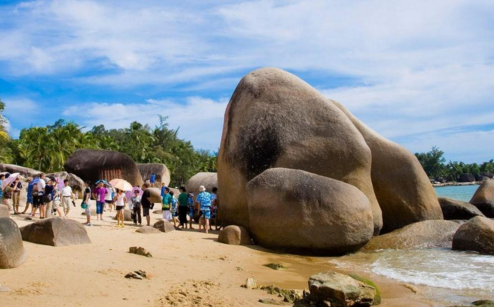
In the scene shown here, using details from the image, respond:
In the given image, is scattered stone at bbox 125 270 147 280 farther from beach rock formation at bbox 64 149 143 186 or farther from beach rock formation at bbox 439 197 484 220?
beach rock formation at bbox 64 149 143 186

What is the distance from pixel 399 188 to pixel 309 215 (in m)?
5.01

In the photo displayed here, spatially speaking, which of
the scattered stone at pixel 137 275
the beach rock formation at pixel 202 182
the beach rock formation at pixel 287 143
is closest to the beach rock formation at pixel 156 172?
the beach rock formation at pixel 202 182

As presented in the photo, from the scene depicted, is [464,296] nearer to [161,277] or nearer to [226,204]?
[161,277]

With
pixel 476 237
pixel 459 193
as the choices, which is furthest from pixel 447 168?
pixel 476 237

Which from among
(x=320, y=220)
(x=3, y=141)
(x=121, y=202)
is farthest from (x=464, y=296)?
(x=3, y=141)

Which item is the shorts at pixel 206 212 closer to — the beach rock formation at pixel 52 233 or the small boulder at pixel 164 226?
the small boulder at pixel 164 226

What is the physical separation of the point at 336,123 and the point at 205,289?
768 cm

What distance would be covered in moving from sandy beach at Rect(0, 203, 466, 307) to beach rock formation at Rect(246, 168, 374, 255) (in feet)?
1.40

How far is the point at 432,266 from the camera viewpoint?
34.8 ft

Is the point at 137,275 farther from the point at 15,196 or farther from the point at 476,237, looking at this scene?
the point at 15,196

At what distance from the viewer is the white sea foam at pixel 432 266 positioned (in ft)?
29.7

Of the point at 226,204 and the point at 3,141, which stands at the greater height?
the point at 3,141

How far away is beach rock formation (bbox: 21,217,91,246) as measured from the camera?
8.95 metres

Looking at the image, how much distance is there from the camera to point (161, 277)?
775 centimetres
